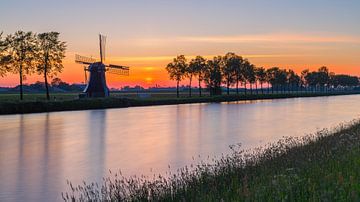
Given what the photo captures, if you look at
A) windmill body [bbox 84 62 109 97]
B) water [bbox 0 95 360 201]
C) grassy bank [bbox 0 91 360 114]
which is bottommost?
water [bbox 0 95 360 201]

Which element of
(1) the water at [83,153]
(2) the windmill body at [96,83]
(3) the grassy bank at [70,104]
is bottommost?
(1) the water at [83,153]

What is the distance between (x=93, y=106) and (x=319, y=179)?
62.5 m

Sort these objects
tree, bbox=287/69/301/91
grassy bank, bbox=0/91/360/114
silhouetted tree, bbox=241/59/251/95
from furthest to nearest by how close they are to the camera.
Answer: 1. tree, bbox=287/69/301/91
2. silhouetted tree, bbox=241/59/251/95
3. grassy bank, bbox=0/91/360/114

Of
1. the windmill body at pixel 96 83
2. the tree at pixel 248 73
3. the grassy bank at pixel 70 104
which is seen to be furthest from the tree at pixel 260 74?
the windmill body at pixel 96 83

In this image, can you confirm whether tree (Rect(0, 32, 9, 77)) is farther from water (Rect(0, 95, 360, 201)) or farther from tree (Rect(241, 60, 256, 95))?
tree (Rect(241, 60, 256, 95))

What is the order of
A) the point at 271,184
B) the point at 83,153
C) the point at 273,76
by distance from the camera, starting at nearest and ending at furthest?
the point at 271,184
the point at 83,153
the point at 273,76

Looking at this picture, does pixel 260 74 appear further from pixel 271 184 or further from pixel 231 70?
pixel 271 184

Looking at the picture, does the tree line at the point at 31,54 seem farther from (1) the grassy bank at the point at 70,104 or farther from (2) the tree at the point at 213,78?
(2) the tree at the point at 213,78

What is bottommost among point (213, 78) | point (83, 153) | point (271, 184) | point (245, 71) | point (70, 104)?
point (83, 153)

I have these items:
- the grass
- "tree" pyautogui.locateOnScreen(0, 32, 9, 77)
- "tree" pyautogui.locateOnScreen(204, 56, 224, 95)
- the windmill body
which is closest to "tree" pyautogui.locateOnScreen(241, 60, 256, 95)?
"tree" pyautogui.locateOnScreen(204, 56, 224, 95)

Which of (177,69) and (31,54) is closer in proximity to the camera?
(31,54)

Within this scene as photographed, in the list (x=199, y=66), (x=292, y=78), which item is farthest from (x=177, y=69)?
(x=292, y=78)

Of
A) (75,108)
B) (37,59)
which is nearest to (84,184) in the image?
(75,108)

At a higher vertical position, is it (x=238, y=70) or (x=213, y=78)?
(x=238, y=70)
